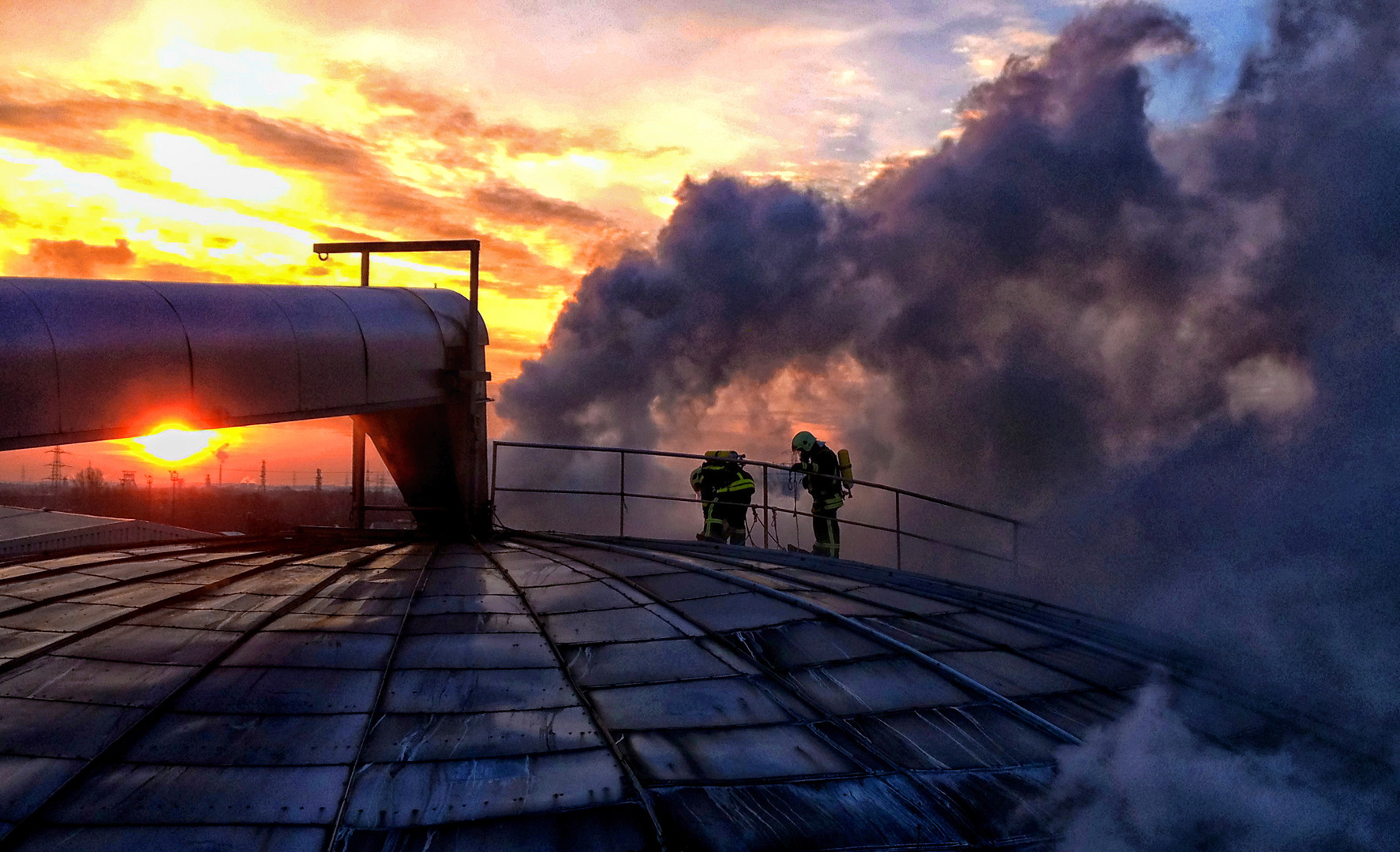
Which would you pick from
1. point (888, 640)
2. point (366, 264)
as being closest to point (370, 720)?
point (888, 640)

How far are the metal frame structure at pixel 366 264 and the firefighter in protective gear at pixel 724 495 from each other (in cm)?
686

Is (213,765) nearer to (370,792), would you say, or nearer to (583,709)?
(370,792)

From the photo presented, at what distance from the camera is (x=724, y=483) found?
20.6m

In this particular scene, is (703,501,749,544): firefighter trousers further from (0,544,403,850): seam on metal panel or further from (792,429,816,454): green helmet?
(0,544,403,850): seam on metal panel

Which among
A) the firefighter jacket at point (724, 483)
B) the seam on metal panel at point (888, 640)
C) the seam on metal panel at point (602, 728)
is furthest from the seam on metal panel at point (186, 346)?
the firefighter jacket at point (724, 483)

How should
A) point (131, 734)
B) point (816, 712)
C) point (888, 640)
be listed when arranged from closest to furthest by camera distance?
point (131, 734) → point (816, 712) → point (888, 640)

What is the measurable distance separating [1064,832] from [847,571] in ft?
Answer: 22.4

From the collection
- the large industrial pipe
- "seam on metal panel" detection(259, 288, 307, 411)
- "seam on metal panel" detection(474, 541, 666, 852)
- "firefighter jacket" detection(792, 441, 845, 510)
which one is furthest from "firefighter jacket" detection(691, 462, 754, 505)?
"seam on metal panel" detection(259, 288, 307, 411)

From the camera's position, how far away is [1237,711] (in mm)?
10430

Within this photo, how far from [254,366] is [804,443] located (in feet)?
38.0

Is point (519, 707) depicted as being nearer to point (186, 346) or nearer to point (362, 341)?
point (186, 346)

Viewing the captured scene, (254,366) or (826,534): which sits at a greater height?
(254,366)

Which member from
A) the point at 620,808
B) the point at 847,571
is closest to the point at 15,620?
the point at 620,808

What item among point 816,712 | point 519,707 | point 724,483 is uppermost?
point 724,483
